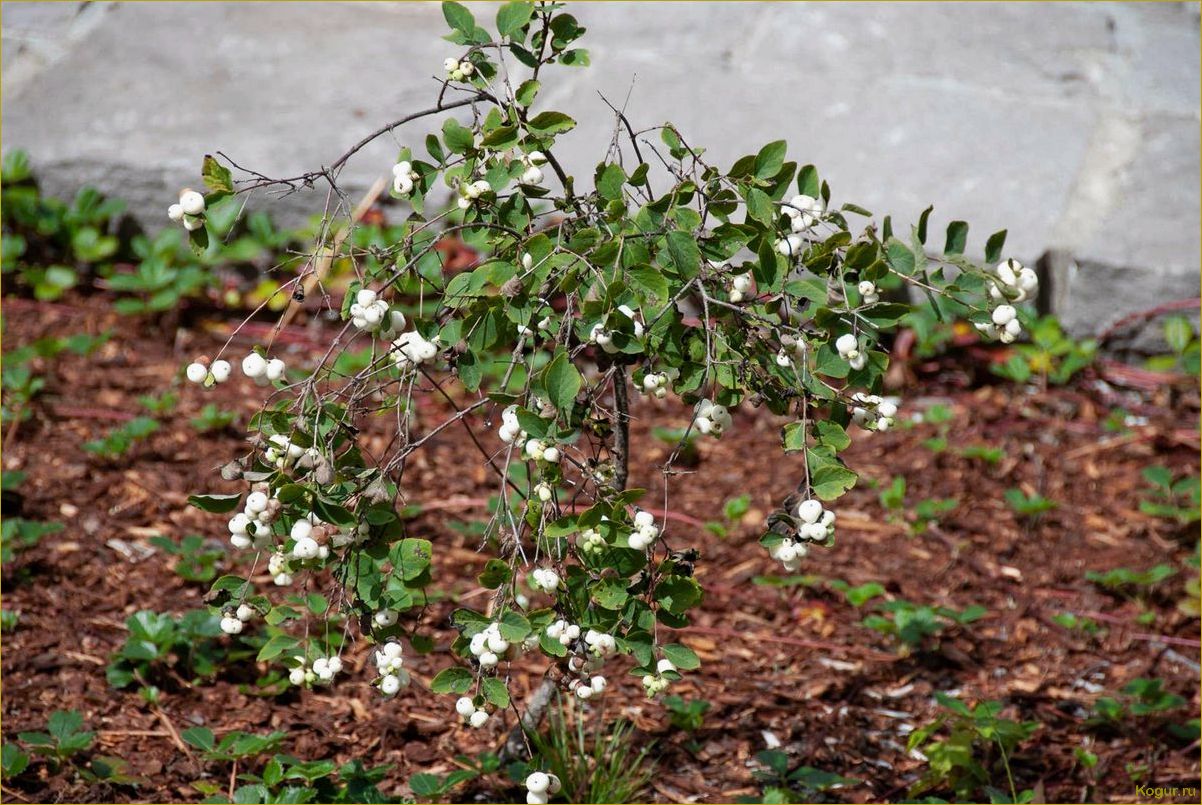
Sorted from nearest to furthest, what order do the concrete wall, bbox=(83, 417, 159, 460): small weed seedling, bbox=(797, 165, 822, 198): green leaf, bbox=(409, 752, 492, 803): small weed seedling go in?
bbox=(797, 165, 822, 198): green leaf → bbox=(409, 752, 492, 803): small weed seedling → bbox=(83, 417, 159, 460): small weed seedling → the concrete wall

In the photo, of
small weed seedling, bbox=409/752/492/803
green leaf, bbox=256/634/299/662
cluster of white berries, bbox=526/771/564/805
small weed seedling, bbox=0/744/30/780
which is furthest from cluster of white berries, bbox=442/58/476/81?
small weed seedling, bbox=0/744/30/780

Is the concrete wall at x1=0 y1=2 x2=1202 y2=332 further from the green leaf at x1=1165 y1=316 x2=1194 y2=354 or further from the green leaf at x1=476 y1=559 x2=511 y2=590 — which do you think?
the green leaf at x1=476 y1=559 x2=511 y2=590

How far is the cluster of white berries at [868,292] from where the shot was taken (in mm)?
1599

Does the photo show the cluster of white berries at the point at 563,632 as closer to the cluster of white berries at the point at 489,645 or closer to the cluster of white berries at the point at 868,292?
the cluster of white berries at the point at 489,645

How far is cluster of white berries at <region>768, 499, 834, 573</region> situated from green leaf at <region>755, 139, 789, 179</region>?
0.48 m

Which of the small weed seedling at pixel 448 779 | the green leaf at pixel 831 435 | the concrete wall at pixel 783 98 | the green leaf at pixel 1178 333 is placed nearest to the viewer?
the green leaf at pixel 831 435

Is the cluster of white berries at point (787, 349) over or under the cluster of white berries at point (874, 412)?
over

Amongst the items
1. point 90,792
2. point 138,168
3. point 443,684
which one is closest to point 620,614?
point 443,684

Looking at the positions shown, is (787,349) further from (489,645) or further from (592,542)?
(489,645)

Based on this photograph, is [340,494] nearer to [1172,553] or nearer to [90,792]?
[90,792]

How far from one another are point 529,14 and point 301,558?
2.58 ft

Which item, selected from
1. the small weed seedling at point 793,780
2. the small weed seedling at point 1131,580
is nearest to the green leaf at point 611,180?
the small weed seedling at point 793,780

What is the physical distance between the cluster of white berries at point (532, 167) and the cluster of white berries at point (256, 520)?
523mm

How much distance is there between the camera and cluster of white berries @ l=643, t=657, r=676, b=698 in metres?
1.51
